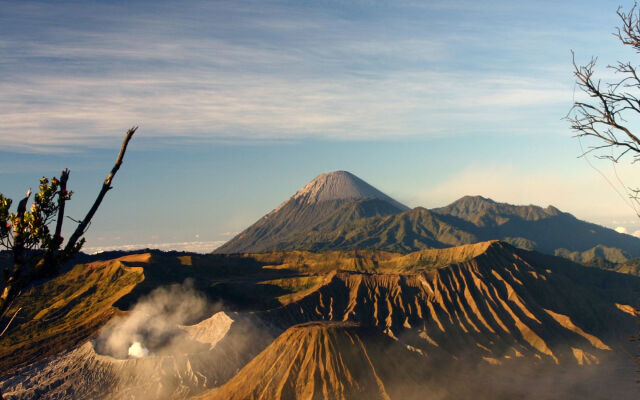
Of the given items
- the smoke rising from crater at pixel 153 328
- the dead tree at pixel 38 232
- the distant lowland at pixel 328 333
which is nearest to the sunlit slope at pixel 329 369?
the distant lowland at pixel 328 333

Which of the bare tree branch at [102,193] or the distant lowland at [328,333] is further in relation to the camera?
the distant lowland at [328,333]

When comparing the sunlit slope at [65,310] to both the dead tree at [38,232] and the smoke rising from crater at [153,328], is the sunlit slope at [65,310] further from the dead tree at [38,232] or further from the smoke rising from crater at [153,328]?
the dead tree at [38,232]

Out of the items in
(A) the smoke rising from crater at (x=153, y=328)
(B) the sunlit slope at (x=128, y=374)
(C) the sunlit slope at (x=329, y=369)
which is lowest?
(B) the sunlit slope at (x=128, y=374)

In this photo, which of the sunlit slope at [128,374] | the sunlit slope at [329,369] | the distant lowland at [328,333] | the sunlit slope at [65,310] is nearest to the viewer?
the sunlit slope at [329,369]

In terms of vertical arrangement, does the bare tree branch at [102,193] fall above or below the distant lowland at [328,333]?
above

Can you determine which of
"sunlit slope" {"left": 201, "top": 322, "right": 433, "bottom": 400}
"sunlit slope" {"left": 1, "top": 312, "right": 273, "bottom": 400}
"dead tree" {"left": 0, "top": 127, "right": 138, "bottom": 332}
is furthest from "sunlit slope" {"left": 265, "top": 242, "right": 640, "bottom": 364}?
"dead tree" {"left": 0, "top": 127, "right": 138, "bottom": 332}

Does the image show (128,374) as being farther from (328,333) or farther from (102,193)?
(102,193)
